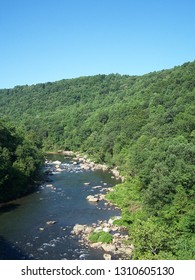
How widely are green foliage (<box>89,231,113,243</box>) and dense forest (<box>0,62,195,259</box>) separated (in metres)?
2.54

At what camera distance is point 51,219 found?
4634cm

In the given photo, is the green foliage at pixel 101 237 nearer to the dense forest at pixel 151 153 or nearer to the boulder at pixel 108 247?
the boulder at pixel 108 247

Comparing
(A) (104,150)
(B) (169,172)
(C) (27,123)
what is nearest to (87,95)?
(C) (27,123)

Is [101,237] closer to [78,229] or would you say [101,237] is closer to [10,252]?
[78,229]

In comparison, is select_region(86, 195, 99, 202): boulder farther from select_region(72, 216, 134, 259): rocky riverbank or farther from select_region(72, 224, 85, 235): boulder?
select_region(72, 224, 85, 235): boulder

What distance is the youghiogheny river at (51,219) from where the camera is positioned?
117 ft

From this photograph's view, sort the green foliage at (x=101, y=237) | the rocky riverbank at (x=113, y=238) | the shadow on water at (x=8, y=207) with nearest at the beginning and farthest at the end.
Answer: the rocky riverbank at (x=113, y=238) < the green foliage at (x=101, y=237) < the shadow on water at (x=8, y=207)

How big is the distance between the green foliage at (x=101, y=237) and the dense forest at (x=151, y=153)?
2.54 metres

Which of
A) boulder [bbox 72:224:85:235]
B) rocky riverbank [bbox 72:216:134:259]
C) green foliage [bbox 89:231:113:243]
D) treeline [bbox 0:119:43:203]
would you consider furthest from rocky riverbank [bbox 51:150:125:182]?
green foliage [bbox 89:231:113:243]

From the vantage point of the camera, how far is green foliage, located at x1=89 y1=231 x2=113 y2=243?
1491 inches

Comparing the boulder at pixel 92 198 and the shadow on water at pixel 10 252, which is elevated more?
the boulder at pixel 92 198

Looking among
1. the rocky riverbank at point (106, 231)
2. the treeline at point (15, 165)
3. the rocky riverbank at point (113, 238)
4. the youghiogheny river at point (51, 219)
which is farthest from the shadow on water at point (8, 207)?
the rocky riverbank at point (113, 238)

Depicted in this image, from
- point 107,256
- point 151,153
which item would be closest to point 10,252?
point 107,256

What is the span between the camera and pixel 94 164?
90.5m
